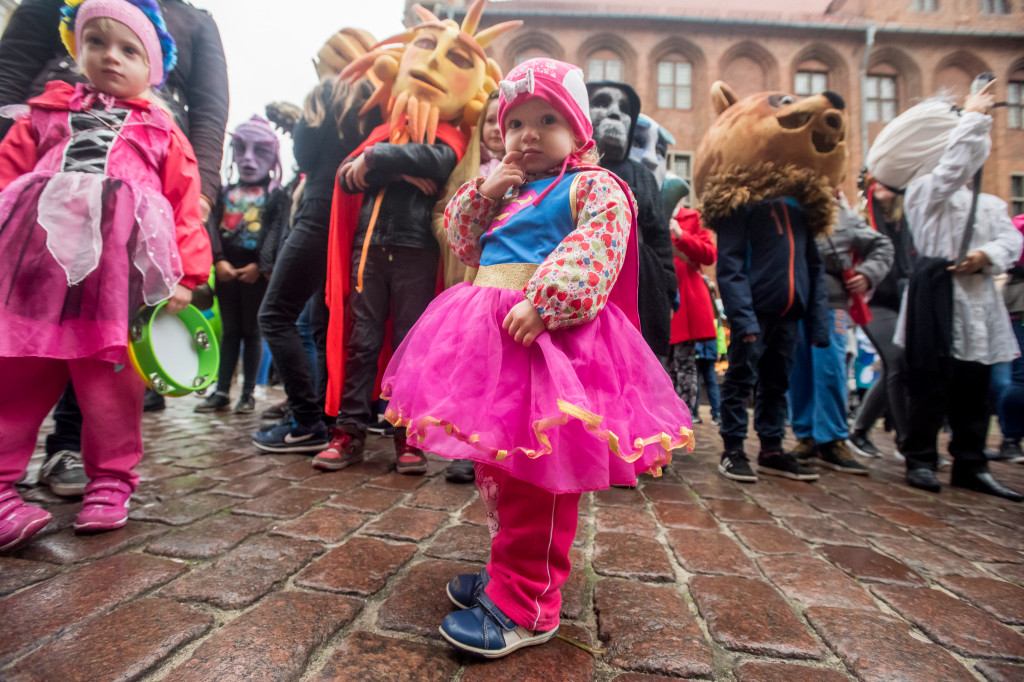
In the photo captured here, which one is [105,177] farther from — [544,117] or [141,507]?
[544,117]

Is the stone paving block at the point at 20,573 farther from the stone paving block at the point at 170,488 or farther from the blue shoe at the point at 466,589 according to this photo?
the blue shoe at the point at 466,589

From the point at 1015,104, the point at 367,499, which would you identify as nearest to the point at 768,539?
the point at 367,499

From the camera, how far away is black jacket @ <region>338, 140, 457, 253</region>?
253 centimetres

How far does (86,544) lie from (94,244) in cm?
95

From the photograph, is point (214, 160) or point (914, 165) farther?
point (914, 165)

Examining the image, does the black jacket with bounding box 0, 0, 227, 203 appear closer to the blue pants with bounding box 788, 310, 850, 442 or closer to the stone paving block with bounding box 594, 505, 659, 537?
the stone paving block with bounding box 594, 505, 659, 537

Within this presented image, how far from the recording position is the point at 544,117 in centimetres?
134

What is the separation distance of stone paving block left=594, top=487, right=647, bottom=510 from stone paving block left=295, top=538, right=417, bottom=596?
1032mm

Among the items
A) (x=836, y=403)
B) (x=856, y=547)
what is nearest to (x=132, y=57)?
(x=856, y=547)

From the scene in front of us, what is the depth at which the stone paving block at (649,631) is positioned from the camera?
1.13 m

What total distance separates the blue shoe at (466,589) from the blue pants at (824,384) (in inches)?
116

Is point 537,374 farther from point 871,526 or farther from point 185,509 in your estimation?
point 871,526

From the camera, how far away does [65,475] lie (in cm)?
210

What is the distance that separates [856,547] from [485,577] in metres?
1.51
